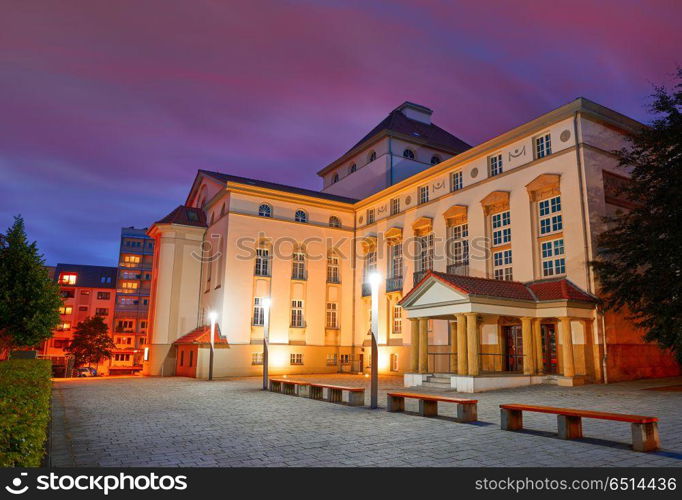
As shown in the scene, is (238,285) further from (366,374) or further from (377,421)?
(377,421)

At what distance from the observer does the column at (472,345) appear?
21.2 meters

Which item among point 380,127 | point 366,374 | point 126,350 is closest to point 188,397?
point 366,374

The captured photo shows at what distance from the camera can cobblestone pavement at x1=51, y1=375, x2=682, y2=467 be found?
26.6ft

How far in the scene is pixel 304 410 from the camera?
15125 mm

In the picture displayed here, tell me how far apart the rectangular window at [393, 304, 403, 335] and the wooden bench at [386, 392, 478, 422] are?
64.6 ft

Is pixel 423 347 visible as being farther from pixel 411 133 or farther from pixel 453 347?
pixel 411 133

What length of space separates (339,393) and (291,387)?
460 cm

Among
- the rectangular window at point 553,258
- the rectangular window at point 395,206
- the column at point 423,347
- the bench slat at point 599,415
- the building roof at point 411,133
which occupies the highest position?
the building roof at point 411,133

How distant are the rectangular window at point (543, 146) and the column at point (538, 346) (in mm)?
8745

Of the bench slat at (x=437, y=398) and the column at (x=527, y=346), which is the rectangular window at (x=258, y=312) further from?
the bench slat at (x=437, y=398)

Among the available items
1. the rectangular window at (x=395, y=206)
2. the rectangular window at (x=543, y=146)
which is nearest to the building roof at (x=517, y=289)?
the rectangular window at (x=543, y=146)

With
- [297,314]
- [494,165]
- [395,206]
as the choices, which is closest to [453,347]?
[494,165]

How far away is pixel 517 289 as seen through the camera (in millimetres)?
23422
